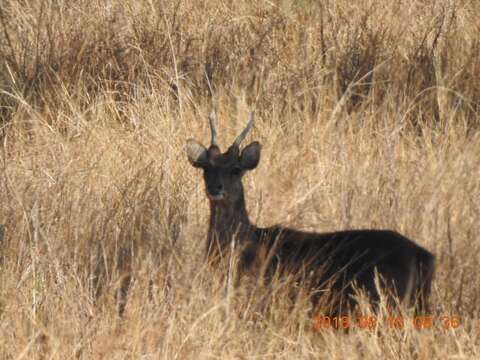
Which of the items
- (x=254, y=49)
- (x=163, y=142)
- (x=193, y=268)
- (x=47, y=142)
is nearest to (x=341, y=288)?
(x=193, y=268)

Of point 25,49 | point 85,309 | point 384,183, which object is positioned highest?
point 25,49

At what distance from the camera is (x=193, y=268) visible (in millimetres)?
5613

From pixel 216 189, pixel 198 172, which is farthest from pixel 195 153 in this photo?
pixel 198 172

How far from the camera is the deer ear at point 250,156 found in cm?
633

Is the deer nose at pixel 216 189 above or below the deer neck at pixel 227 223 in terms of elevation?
above

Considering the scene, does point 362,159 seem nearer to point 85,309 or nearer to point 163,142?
point 163,142

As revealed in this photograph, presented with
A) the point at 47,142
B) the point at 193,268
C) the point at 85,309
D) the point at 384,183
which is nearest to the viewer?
the point at 85,309

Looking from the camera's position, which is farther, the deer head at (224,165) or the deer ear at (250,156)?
the deer ear at (250,156)

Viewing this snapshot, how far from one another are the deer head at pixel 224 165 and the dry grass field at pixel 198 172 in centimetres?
31

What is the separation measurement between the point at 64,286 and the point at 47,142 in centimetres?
264

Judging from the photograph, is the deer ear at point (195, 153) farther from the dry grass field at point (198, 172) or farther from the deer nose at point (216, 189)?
the dry grass field at point (198, 172)
